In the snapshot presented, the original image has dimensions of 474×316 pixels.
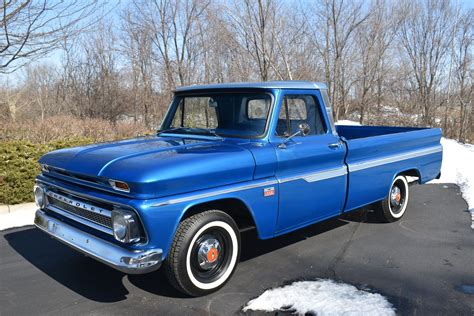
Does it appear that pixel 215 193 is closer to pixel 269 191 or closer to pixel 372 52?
pixel 269 191

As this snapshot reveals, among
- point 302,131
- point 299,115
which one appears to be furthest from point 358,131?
point 302,131

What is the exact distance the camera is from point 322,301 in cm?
335

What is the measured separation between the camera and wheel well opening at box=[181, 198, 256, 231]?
137 inches

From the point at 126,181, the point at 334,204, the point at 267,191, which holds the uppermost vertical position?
the point at 126,181

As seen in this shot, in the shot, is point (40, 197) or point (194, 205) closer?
point (194, 205)

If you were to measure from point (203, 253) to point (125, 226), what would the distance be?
0.76 m

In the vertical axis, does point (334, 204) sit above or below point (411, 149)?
below

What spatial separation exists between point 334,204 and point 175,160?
82.4 inches

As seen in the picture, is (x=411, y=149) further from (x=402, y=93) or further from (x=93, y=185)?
(x=402, y=93)

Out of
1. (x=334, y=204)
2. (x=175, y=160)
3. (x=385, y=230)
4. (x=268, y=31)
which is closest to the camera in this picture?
(x=175, y=160)

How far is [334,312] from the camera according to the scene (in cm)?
317

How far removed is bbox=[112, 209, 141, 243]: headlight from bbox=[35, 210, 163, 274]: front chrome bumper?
0.09 meters

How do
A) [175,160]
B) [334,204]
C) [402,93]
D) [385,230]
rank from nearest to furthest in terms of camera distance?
[175,160]
[334,204]
[385,230]
[402,93]

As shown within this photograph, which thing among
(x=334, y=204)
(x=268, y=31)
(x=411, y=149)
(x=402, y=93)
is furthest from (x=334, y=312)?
(x=402, y=93)
